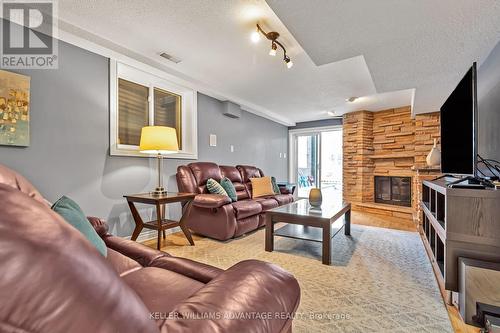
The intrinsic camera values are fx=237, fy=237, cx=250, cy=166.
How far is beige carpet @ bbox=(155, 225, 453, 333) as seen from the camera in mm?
1427

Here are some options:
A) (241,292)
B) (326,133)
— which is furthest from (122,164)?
(326,133)

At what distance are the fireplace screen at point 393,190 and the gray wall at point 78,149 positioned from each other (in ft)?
14.6

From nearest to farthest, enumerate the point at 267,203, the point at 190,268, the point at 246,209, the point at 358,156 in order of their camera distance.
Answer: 1. the point at 190,268
2. the point at 246,209
3. the point at 267,203
4. the point at 358,156

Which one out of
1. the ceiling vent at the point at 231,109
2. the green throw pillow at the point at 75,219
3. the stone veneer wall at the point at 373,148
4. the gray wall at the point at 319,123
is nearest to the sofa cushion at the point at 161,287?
the green throw pillow at the point at 75,219

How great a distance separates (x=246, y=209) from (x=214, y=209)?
0.42 meters

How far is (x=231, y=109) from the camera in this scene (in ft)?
14.4

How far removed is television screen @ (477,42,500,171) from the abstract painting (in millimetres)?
4028

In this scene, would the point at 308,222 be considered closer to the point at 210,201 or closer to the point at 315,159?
the point at 210,201

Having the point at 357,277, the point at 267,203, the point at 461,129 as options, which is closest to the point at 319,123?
the point at 267,203

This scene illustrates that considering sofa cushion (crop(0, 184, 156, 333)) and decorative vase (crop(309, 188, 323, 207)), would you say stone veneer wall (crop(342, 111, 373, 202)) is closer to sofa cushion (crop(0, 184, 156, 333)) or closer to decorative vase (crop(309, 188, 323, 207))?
decorative vase (crop(309, 188, 323, 207))

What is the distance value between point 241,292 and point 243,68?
9.65ft

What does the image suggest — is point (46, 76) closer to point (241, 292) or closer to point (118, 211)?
point (118, 211)

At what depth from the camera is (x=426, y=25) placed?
1615 millimetres

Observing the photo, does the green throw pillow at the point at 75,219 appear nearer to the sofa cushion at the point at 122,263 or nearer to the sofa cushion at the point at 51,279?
the sofa cushion at the point at 122,263
